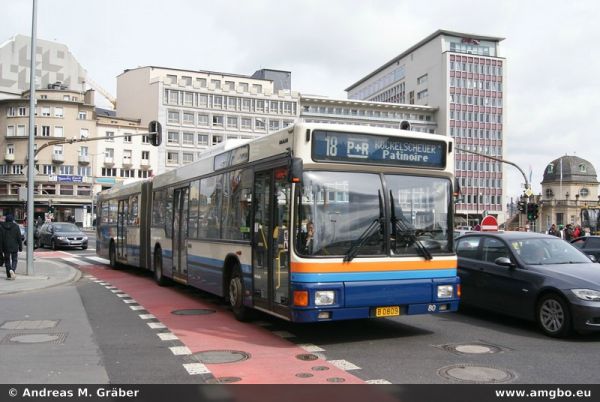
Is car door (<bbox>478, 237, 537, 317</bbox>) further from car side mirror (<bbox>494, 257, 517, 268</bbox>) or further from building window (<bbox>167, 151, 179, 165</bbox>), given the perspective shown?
building window (<bbox>167, 151, 179, 165</bbox>)

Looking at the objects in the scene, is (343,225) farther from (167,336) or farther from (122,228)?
(122,228)

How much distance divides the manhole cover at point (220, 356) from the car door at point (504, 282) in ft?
14.5

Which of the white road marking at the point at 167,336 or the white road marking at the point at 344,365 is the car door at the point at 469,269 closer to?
the white road marking at the point at 344,365

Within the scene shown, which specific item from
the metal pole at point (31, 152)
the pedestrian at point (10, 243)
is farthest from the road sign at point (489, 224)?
the pedestrian at point (10, 243)

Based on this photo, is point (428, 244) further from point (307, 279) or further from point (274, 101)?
point (274, 101)

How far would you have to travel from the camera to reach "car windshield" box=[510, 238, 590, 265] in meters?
9.45

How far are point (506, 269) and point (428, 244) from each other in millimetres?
2035

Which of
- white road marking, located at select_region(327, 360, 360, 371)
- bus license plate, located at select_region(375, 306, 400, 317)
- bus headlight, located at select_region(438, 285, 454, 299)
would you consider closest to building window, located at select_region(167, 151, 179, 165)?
bus headlight, located at select_region(438, 285, 454, 299)

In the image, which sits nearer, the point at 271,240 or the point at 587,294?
the point at 587,294

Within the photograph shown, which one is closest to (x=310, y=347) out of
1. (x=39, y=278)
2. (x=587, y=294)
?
(x=587, y=294)

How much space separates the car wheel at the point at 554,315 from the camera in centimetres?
827

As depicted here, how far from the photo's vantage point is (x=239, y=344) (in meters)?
8.09

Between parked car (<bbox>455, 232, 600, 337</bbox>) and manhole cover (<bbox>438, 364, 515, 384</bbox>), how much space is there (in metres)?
2.24

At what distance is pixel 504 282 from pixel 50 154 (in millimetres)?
80395
